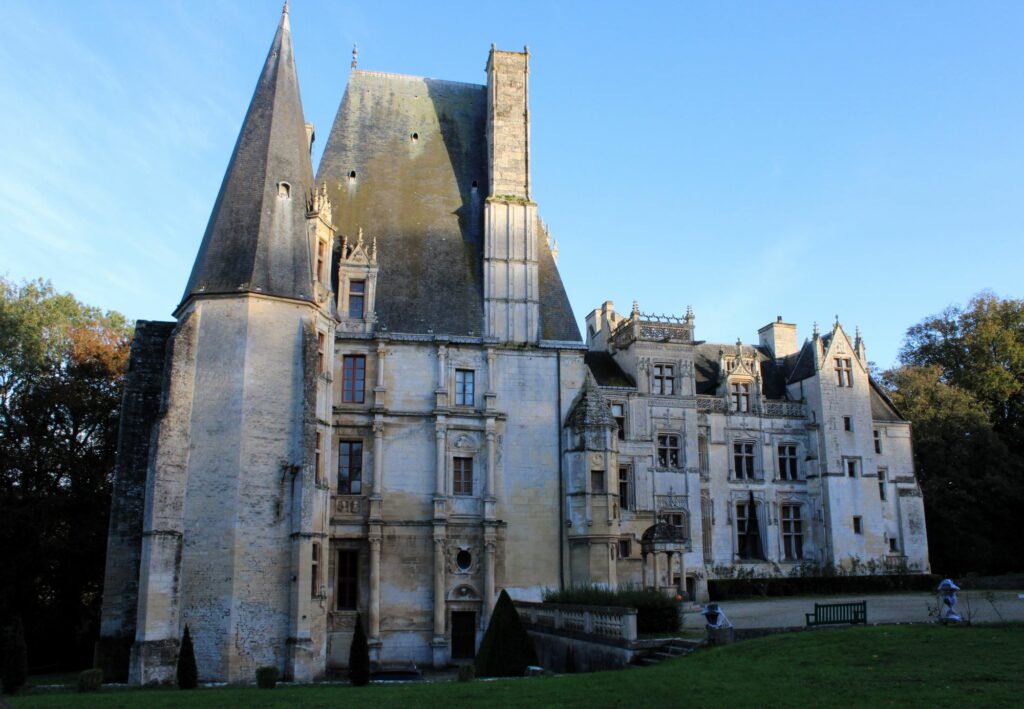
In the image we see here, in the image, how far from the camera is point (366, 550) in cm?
2905

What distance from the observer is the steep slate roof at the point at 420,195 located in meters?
32.1

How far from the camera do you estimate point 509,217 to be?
33188 mm

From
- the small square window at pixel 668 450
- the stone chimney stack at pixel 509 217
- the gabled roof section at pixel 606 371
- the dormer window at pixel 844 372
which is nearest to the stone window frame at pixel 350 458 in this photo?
the stone chimney stack at pixel 509 217

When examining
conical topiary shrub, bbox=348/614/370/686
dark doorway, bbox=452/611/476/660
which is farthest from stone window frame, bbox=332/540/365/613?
conical topiary shrub, bbox=348/614/370/686

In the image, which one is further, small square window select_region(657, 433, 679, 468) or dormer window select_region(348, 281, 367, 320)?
small square window select_region(657, 433, 679, 468)

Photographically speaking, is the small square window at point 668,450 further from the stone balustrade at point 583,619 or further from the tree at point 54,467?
the tree at point 54,467

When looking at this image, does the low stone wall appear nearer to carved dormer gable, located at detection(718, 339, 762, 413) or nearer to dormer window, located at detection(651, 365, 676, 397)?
dormer window, located at detection(651, 365, 676, 397)

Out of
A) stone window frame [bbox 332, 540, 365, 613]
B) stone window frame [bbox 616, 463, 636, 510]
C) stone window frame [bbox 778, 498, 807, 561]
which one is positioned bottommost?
stone window frame [bbox 332, 540, 365, 613]

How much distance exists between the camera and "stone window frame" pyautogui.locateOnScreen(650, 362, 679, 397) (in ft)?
130

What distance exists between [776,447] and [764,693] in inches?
1238

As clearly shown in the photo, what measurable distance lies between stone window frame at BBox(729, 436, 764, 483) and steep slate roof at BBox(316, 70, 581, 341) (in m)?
13.7

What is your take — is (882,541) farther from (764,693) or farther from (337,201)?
(764,693)

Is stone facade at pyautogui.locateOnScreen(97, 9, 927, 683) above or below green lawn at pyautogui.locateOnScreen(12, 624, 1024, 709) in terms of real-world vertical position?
above

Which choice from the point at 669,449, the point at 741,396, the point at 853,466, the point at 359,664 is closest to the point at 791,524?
the point at 853,466
